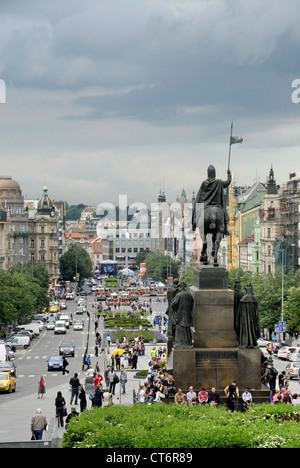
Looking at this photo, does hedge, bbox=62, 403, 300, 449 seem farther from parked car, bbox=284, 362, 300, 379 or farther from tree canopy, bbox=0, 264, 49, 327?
tree canopy, bbox=0, 264, 49, 327

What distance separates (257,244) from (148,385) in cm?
11704

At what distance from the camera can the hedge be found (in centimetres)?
2302

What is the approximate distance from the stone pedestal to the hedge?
18.2 ft

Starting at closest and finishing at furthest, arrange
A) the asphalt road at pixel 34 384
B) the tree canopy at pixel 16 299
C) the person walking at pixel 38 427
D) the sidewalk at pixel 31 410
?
1. the person walking at pixel 38 427
2. the sidewalk at pixel 31 410
3. the asphalt road at pixel 34 384
4. the tree canopy at pixel 16 299

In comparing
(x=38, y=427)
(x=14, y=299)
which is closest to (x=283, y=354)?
(x=38, y=427)

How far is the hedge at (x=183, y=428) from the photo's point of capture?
23016 millimetres

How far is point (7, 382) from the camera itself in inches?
1964

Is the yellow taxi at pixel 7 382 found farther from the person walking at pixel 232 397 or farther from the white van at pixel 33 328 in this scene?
the white van at pixel 33 328

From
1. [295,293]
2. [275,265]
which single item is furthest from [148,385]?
[275,265]

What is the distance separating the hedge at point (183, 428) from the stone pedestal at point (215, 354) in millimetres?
5562

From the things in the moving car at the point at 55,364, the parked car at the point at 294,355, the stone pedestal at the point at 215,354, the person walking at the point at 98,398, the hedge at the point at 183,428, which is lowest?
the moving car at the point at 55,364

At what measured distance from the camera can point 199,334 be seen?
1345 inches

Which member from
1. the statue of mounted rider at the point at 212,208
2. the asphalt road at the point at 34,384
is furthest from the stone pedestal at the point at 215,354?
the asphalt road at the point at 34,384

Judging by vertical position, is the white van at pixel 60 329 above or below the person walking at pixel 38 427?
below
